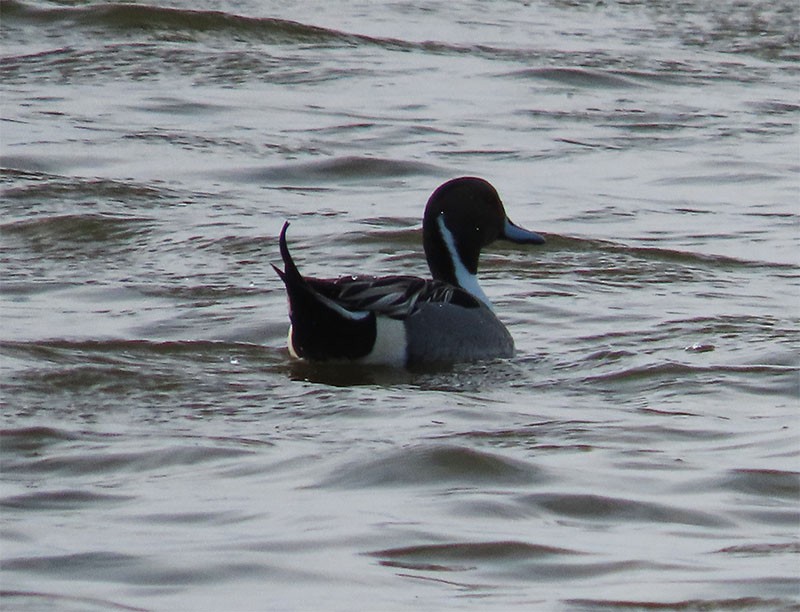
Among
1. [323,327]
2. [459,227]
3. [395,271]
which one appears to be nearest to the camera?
[323,327]

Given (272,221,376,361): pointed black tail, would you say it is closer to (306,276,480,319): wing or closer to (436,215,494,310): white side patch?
(306,276,480,319): wing

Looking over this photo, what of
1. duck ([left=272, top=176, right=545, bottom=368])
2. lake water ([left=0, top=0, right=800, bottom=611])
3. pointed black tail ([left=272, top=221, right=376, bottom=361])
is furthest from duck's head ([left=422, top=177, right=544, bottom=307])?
pointed black tail ([left=272, top=221, right=376, bottom=361])

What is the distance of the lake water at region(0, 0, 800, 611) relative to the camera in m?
4.91

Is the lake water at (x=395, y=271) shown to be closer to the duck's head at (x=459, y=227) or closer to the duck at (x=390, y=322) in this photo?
the duck at (x=390, y=322)

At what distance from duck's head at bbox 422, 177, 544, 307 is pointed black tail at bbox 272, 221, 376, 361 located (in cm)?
86

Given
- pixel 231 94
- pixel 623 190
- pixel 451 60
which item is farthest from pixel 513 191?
pixel 451 60

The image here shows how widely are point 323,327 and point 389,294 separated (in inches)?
13.9

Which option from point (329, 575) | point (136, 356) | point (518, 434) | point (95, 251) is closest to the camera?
point (329, 575)

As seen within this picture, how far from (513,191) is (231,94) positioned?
304 cm

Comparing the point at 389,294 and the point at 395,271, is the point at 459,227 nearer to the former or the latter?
the point at 389,294

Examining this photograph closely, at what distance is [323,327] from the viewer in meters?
7.61

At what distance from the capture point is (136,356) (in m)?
7.64

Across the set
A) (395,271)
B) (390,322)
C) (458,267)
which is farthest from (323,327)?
(395,271)

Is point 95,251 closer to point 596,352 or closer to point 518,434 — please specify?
point 596,352
